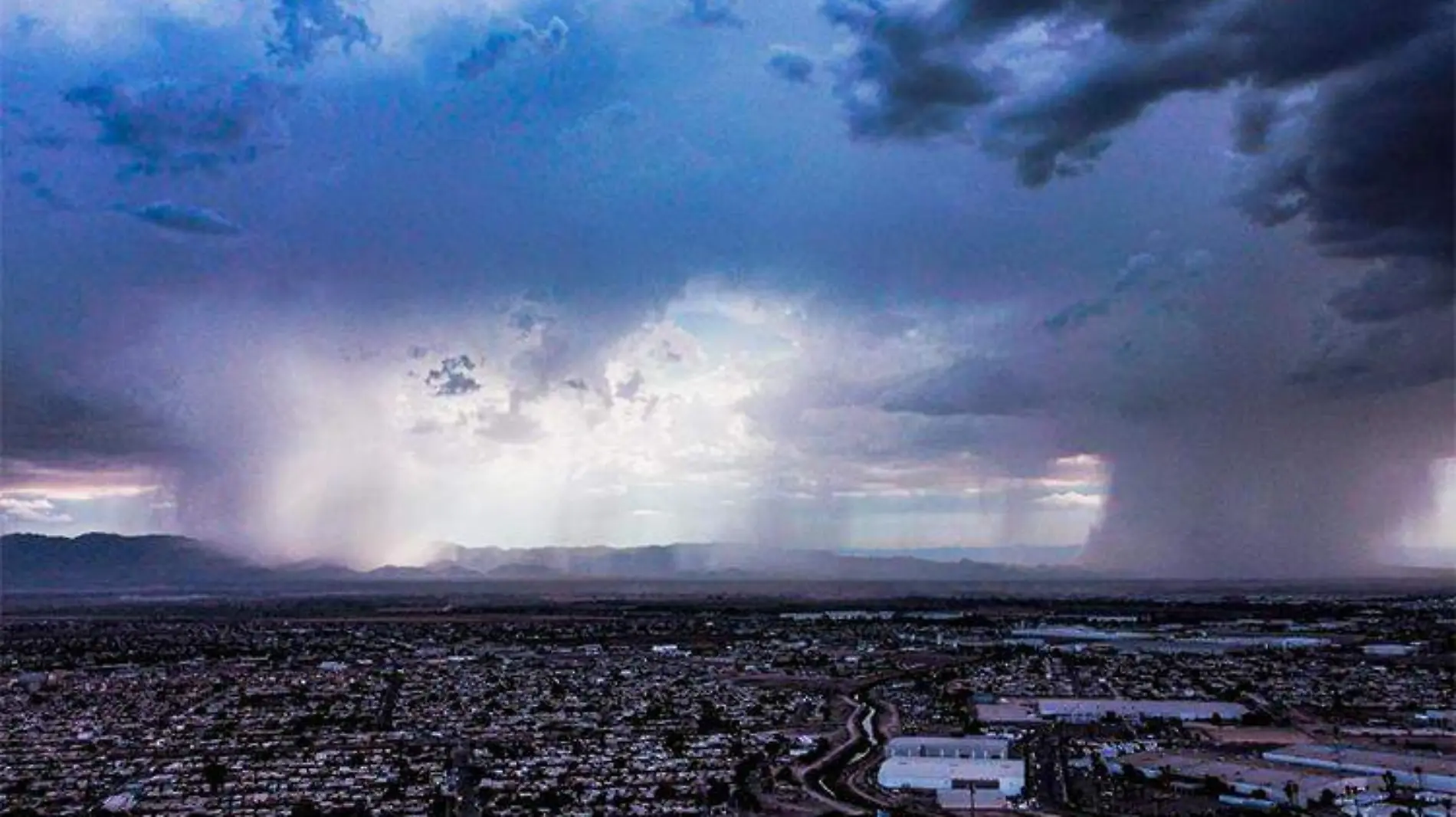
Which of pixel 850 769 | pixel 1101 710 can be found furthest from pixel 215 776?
pixel 1101 710

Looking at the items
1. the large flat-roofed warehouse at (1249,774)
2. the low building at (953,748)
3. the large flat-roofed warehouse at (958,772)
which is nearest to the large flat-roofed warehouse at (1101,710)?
the low building at (953,748)

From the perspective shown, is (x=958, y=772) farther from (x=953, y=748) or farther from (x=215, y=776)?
(x=215, y=776)

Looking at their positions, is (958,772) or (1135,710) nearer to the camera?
(958,772)

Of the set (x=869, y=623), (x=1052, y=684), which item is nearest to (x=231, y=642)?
(x=869, y=623)

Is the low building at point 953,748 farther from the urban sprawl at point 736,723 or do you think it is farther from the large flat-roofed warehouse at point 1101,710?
the large flat-roofed warehouse at point 1101,710

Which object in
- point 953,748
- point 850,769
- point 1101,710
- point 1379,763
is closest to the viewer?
point 1379,763

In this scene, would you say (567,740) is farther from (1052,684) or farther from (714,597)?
(714,597)

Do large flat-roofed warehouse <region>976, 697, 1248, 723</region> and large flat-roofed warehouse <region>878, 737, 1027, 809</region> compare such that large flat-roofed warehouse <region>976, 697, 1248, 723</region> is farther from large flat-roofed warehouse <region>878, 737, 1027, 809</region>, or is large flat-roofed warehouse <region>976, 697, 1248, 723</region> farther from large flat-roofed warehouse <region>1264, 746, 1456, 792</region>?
large flat-roofed warehouse <region>878, 737, 1027, 809</region>

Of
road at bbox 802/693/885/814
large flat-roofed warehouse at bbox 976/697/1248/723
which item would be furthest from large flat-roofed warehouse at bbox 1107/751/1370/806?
large flat-roofed warehouse at bbox 976/697/1248/723
